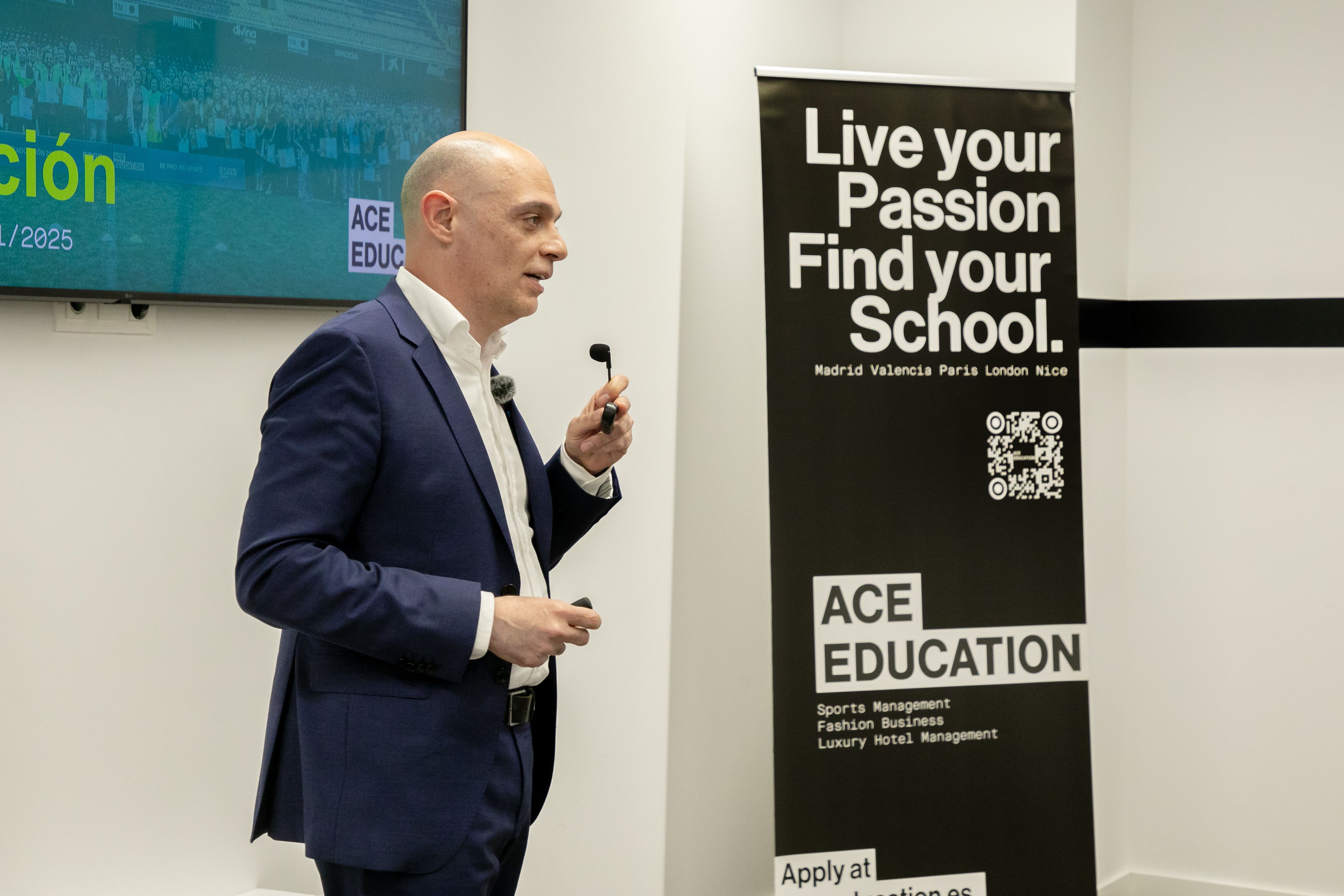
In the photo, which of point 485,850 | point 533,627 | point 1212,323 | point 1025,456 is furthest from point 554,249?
point 1212,323

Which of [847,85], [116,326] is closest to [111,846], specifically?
[116,326]

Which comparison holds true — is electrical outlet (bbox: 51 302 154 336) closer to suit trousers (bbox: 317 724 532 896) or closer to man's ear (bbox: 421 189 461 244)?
man's ear (bbox: 421 189 461 244)

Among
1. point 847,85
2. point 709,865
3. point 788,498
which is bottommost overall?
point 709,865

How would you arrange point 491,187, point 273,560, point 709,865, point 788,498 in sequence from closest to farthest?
point 273,560 → point 491,187 → point 788,498 → point 709,865

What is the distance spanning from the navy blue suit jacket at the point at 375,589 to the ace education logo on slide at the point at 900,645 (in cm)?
119

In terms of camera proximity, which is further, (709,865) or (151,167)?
(709,865)

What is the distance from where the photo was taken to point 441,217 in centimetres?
163

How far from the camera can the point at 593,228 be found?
9.34ft

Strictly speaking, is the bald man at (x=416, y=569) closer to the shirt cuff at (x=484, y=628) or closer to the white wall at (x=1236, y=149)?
the shirt cuff at (x=484, y=628)

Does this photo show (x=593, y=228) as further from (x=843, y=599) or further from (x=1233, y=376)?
(x=1233, y=376)

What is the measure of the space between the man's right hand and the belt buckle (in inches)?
3.8

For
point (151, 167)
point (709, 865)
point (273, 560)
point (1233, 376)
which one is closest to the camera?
point (273, 560)

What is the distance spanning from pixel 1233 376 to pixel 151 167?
2.99 m

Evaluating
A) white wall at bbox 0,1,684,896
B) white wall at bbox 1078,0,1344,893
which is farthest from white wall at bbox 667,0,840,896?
white wall at bbox 1078,0,1344,893
